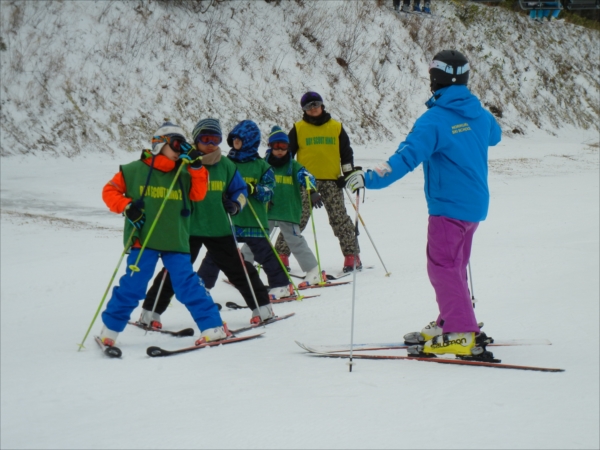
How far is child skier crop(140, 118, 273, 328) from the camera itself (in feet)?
17.2

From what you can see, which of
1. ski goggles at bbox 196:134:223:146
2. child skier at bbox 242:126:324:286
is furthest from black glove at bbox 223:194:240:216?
child skier at bbox 242:126:324:286

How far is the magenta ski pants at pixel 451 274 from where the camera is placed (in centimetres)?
402

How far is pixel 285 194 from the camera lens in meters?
6.78

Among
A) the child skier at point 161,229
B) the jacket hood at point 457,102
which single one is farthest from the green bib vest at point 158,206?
the jacket hood at point 457,102

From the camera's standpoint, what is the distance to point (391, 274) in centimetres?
711

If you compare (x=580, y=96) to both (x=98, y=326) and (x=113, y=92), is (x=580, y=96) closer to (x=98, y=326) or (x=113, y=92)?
(x=113, y=92)

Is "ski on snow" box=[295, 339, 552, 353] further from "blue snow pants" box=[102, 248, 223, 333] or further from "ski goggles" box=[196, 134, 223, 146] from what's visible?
"ski goggles" box=[196, 134, 223, 146]

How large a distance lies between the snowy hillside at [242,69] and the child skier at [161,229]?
11162mm

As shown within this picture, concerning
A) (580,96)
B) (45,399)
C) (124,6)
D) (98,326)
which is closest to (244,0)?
(124,6)

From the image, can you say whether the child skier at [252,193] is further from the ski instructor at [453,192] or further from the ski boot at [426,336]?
the ski instructor at [453,192]

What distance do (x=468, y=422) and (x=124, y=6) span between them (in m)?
17.7

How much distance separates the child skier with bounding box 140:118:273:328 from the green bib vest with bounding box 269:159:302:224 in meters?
1.45

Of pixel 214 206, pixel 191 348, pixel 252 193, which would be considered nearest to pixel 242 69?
pixel 252 193

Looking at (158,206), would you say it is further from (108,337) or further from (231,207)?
(108,337)
